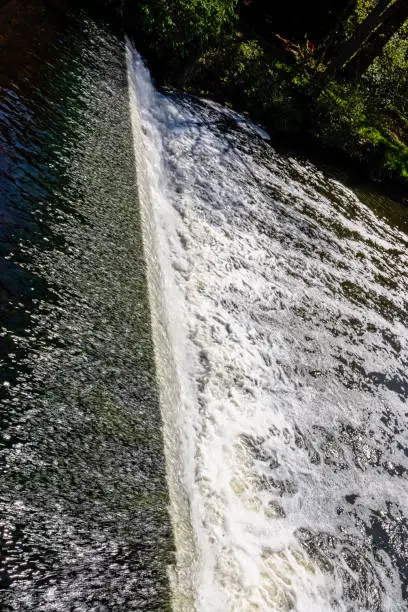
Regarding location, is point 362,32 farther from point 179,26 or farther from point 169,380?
point 169,380

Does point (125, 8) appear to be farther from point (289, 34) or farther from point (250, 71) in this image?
point (289, 34)

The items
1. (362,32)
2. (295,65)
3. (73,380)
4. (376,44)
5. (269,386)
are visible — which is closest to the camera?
(73,380)

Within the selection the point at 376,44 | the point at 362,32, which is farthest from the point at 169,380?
the point at 376,44

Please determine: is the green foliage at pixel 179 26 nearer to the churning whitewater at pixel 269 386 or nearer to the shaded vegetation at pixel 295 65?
the shaded vegetation at pixel 295 65

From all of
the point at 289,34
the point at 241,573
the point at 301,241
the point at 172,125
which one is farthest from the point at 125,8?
the point at 241,573

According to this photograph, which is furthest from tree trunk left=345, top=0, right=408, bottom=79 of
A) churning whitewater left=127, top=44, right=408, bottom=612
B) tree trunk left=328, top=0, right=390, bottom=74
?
→ churning whitewater left=127, top=44, right=408, bottom=612

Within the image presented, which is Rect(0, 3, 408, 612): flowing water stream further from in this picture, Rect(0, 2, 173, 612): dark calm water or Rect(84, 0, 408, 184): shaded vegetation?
Rect(84, 0, 408, 184): shaded vegetation
